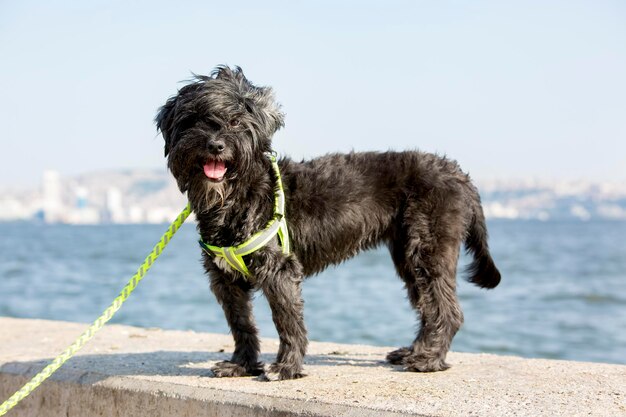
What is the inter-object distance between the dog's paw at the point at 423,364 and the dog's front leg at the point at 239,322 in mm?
1069

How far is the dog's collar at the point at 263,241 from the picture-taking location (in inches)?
208

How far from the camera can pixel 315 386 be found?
199 inches

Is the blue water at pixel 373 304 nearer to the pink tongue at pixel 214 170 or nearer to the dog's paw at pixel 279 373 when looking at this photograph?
the dog's paw at pixel 279 373

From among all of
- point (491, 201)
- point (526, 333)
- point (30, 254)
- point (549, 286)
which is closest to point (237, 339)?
point (526, 333)

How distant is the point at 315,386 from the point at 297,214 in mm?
1227

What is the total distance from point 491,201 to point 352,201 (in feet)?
360

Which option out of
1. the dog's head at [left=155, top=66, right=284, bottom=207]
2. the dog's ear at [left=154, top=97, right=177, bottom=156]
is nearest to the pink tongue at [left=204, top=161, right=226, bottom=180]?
the dog's head at [left=155, top=66, right=284, bottom=207]

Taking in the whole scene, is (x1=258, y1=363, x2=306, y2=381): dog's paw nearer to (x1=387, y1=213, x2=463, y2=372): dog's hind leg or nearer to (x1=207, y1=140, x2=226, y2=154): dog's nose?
(x1=387, y1=213, x2=463, y2=372): dog's hind leg

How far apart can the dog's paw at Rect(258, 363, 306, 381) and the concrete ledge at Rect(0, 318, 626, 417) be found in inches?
3.6

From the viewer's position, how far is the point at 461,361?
622 cm

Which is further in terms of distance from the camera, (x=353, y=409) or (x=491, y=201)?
(x=491, y=201)

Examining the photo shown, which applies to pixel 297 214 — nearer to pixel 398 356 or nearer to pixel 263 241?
pixel 263 241

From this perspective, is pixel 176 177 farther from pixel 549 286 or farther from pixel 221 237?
pixel 549 286

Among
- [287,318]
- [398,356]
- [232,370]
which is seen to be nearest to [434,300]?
[398,356]
